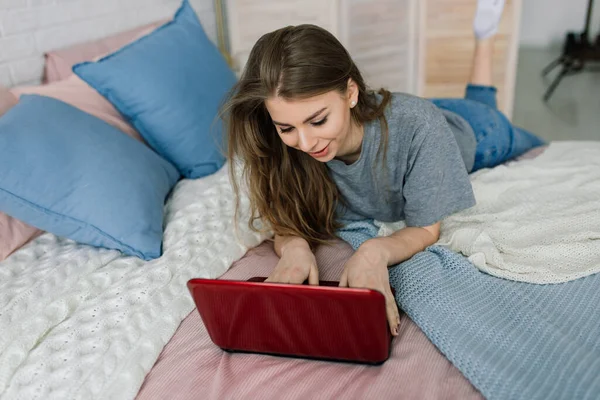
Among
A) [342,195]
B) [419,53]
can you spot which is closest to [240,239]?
[342,195]

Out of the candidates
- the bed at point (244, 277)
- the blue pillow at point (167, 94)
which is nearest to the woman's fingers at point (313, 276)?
the bed at point (244, 277)

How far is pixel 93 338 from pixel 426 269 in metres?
0.63

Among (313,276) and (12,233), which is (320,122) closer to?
(313,276)

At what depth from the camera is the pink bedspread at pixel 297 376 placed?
0.94 m

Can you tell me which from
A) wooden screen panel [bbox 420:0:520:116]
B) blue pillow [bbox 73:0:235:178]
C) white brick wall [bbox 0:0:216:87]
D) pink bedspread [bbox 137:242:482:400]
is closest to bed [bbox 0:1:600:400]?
pink bedspread [bbox 137:242:482:400]

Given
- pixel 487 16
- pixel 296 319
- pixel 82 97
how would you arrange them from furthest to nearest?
pixel 487 16, pixel 82 97, pixel 296 319

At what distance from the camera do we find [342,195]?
1448mm

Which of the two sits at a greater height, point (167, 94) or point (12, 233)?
point (167, 94)

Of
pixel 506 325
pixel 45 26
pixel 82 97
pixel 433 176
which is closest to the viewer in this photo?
pixel 506 325

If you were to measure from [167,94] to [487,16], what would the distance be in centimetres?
117

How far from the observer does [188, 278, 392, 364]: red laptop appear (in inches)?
34.3

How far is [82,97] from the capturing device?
1.70 m

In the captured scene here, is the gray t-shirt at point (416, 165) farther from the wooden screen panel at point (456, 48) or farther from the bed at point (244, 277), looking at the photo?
the wooden screen panel at point (456, 48)

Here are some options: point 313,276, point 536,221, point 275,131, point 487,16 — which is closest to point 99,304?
point 313,276
